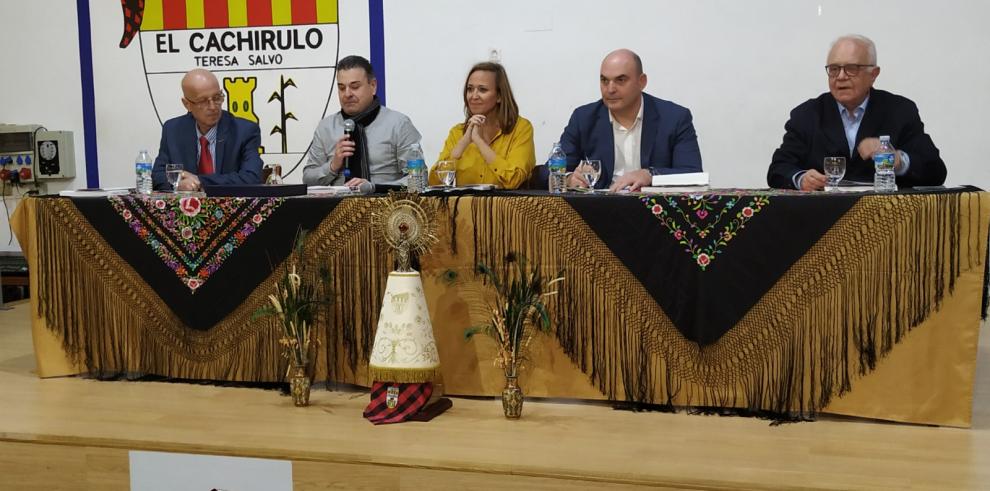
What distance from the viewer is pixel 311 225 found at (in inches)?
114

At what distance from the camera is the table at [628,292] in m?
2.49

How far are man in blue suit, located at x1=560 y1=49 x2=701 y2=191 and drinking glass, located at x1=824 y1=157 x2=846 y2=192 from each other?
0.67m

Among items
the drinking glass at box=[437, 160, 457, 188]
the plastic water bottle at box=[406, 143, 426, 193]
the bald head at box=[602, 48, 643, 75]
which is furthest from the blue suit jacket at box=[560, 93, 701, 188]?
the plastic water bottle at box=[406, 143, 426, 193]

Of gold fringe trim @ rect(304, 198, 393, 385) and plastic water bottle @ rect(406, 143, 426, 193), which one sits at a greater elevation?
plastic water bottle @ rect(406, 143, 426, 193)

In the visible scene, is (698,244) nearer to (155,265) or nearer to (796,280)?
(796,280)

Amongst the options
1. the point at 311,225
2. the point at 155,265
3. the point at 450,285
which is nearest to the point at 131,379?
the point at 155,265

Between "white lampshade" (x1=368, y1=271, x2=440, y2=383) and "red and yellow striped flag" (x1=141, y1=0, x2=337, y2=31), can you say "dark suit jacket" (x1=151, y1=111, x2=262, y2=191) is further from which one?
"white lampshade" (x1=368, y1=271, x2=440, y2=383)

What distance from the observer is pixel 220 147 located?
395cm

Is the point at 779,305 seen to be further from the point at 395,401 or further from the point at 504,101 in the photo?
the point at 504,101

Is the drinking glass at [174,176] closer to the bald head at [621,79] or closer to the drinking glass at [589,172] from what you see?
the drinking glass at [589,172]

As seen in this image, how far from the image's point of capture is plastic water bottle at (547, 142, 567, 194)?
2.98 metres

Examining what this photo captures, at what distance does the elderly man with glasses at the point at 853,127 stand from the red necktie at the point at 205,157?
Result: 228 centimetres

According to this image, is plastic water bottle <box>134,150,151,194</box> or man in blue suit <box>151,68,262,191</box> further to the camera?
man in blue suit <box>151,68,262,191</box>

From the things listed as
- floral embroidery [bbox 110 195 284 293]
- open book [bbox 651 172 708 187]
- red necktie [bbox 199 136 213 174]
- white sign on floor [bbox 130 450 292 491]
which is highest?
red necktie [bbox 199 136 213 174]
